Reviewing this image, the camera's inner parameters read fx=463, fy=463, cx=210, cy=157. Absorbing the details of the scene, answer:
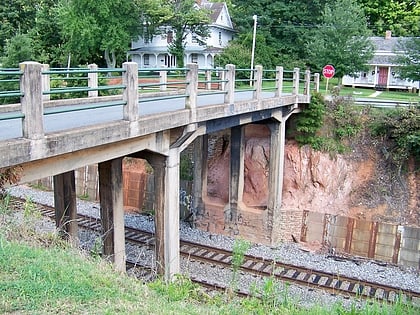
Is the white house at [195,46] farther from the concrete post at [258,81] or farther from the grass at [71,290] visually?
the grass at [71,290]

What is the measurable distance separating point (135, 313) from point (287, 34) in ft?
109

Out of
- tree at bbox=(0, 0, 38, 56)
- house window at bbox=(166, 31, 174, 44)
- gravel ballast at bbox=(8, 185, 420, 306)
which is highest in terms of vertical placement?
tree at bbox=(0, 0, 38, 56)

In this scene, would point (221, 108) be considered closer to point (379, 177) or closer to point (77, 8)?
point (379, 177)

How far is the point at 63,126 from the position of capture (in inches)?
289

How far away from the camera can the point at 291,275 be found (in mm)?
13844

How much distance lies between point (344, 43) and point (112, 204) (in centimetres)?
1897

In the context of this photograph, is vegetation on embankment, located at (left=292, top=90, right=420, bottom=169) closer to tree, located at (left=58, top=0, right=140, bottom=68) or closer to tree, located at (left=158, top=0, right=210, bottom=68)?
tree, located at (left=158, top=0, right=210, bottom=68)

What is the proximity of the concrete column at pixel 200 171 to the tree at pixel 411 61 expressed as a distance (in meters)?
13.8

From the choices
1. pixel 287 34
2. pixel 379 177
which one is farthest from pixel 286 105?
pixel 287 34

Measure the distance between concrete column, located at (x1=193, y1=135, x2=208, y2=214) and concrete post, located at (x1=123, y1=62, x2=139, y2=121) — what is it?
9252 millimetres

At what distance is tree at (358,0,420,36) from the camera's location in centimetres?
3817

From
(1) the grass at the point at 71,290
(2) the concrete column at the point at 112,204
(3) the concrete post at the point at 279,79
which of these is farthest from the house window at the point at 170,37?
(1) the grass at the point at 71,290

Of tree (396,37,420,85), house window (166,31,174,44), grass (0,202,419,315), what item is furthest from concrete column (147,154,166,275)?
house window (166,31,174,44)

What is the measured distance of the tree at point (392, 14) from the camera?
125ft
